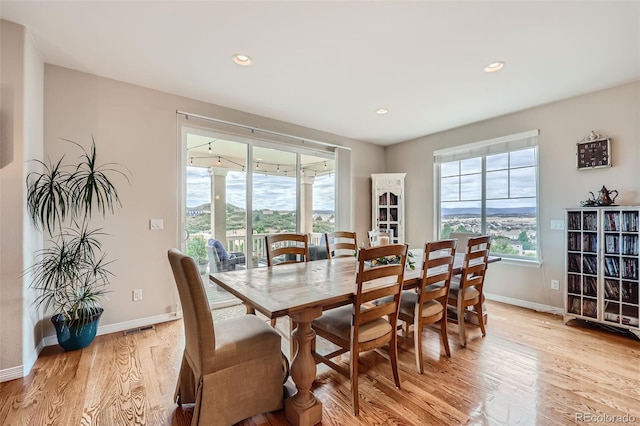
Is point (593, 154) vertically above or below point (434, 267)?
above

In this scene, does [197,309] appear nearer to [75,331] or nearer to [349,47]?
[75,331]

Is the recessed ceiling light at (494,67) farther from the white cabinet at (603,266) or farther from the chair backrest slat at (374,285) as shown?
the chair backrest slat at (374,285)

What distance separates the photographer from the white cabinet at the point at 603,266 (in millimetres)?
2756

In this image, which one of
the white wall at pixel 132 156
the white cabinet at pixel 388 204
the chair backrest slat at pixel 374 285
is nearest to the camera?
the chair backrest slat at pixel 374 285

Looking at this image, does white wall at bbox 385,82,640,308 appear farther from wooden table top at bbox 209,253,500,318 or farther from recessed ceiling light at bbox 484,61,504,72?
wooden table top at bbox 209,253,500,318

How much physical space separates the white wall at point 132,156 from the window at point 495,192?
392 centimetres

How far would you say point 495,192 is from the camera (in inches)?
161

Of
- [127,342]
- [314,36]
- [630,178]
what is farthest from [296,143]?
[630,178]

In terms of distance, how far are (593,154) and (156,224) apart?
5.07 m

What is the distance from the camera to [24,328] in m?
2.15

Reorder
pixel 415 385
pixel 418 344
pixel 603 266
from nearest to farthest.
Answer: pixel 415 385 < pixel 418 344 < pixel 603 266

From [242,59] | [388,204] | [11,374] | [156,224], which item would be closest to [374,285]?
[242,59]

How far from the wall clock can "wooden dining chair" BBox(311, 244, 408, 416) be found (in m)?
3.00

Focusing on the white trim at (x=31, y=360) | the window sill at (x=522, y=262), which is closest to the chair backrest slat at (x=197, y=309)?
the white trim at (x=31, y=360)
